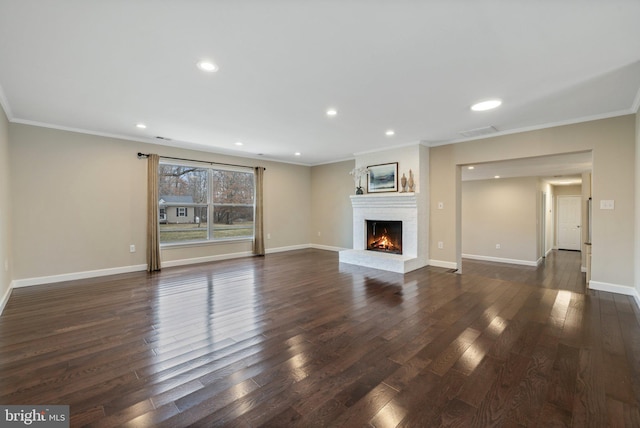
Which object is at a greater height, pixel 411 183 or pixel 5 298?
pixel 411 183

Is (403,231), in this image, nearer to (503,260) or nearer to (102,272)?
(503,260)

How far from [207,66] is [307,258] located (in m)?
4.73

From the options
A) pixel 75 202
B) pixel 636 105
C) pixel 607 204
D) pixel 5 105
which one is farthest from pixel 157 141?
pixel 607 204

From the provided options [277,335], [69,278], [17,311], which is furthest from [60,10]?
[69,278]

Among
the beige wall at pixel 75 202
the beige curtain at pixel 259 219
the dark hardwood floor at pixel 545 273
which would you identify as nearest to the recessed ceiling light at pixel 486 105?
the dark hardwood floor at pixel 545 273

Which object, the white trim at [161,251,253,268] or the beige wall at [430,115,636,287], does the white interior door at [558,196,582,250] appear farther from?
the white trim at [161,251,253,268]

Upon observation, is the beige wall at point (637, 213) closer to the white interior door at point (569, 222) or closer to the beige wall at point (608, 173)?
the beige wall at point (608, 173)

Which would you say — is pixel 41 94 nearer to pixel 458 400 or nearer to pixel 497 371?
pixel 458 400

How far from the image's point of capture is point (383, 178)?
19.5ft

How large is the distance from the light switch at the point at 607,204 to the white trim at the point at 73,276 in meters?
7.56

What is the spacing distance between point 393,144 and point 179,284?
15.4 ft

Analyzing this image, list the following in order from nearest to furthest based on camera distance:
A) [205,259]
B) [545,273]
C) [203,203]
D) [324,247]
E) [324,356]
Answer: [324,356] < [545,273] < [205,259] < [203,203] < [324,247]

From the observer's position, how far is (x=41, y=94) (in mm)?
3102

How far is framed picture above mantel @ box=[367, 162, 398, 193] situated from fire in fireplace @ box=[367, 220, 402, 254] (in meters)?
0.74
